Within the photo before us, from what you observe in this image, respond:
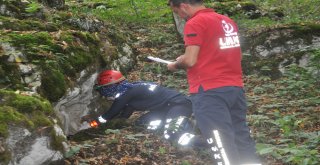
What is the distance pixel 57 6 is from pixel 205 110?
736 cm

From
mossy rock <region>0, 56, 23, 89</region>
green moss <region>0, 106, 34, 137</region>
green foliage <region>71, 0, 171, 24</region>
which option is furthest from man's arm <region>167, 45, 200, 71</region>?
green foliage <region>71, 0, 171, 24</region>

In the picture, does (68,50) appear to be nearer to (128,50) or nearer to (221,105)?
(221,105)

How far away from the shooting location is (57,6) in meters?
10.8

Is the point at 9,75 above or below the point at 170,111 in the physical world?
above

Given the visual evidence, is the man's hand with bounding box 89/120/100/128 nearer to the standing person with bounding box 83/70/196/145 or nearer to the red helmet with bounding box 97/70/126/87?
the standing person with bounding box 83/70/196/145

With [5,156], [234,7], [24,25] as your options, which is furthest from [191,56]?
[234,7]

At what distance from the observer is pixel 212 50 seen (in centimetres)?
466

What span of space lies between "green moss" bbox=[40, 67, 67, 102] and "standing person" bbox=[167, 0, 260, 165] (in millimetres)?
2062

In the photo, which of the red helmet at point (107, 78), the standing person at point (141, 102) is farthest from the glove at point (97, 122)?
the red helmet at point (107, 78)

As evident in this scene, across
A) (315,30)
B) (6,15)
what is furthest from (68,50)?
(315,30)

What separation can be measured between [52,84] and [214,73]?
255 cm

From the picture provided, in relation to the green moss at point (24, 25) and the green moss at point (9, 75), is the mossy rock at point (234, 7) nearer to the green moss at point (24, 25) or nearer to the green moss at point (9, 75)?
the green moss at point (24, 25)

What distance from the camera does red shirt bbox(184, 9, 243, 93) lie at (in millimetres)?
4578

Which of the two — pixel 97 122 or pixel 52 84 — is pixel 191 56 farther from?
pixel 97 122
